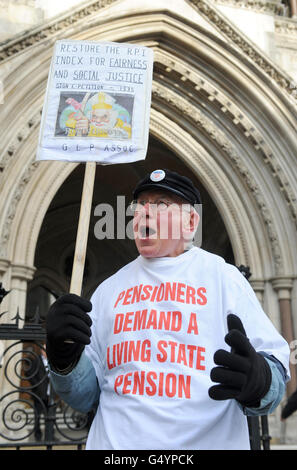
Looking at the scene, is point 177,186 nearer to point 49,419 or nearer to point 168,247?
point 168,247

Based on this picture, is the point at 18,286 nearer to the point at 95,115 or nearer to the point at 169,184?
the point at 95,115

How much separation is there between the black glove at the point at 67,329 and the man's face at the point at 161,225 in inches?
11.5

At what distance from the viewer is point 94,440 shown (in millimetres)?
1312

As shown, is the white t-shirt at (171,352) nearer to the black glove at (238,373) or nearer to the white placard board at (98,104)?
the black glove at (238,373)

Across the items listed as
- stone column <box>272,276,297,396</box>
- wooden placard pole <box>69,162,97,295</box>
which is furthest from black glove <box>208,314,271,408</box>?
stone column <box>272,276,297,396</box>

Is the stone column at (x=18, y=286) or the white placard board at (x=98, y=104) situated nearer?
the white placard board at (x=98, y=104)

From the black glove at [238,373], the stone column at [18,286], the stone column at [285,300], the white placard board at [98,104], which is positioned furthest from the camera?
the stone column at [285,300]

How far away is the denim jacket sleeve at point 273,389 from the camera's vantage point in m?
1.17

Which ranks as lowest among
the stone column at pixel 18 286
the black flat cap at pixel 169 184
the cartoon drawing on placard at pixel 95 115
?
the black flat cap at pixel 169 184

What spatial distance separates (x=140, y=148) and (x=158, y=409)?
2.90 feet

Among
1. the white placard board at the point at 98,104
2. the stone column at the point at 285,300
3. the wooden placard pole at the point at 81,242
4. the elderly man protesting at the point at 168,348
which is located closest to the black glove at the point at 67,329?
the elderly man protesting at the point at 168,348

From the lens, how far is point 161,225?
1.44 metres

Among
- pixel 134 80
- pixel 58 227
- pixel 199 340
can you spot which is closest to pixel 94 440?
pixel 199 340

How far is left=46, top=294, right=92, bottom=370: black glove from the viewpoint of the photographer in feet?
4.00
